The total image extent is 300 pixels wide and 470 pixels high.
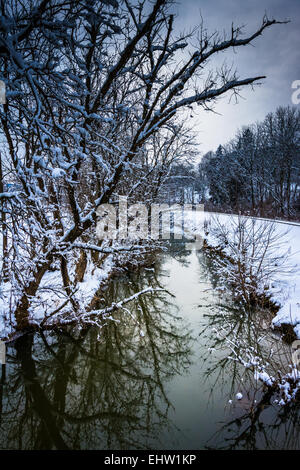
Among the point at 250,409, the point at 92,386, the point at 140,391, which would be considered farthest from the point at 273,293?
the point at 92,386

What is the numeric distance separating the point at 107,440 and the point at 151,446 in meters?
0.73

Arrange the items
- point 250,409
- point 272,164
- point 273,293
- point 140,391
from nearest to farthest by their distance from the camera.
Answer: point 250,409, point 140,391, point 273,293, point 272,164

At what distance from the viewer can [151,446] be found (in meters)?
4.11

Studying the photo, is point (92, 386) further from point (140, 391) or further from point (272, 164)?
point (272, 164)

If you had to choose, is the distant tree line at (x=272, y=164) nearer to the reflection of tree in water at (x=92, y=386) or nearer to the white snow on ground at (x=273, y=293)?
the white snow on ground at (x=273, y=293)

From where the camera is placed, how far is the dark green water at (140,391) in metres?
4.21

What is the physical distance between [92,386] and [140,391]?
3.37ft

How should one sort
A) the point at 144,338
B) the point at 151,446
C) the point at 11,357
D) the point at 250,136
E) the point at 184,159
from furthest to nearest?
the point at 250,136 → the point at 184,159 → the point at 144,338 → the point at 11,357 → the point at 151,446

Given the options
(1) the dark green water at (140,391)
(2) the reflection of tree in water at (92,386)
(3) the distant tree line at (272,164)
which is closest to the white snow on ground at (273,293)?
(1) the dark green water at (140,391)

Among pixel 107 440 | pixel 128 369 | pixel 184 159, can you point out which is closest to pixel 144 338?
pixel 128 369

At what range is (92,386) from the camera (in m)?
5.43

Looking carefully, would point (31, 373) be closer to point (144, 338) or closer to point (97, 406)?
point (97, 406)

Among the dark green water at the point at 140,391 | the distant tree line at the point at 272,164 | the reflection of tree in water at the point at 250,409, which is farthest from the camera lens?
the distant tree line at the point at 272,164

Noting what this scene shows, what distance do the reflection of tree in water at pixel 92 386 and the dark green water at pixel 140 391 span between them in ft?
0.06
